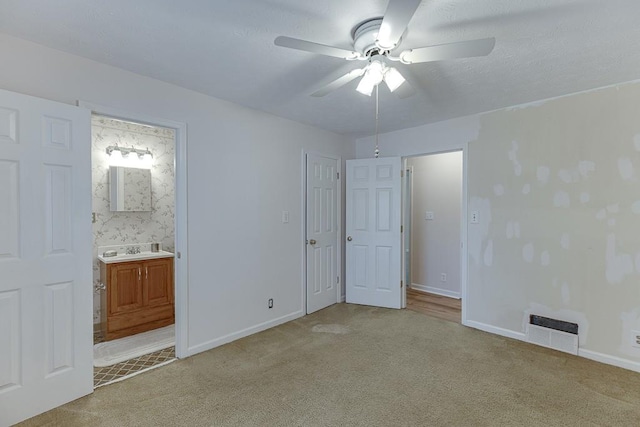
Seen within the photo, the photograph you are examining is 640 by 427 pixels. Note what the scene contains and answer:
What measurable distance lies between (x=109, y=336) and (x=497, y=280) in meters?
4.02

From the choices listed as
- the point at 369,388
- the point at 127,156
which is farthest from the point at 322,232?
the point at 127,156

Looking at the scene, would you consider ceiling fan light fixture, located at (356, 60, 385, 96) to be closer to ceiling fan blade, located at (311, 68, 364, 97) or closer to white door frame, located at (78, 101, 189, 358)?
ceiling fan blade, located at (311, 68, 364, 97)

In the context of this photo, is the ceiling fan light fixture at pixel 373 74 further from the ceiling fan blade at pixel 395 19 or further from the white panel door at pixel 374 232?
the white panel door at pixel 374 232

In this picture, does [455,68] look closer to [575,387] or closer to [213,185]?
[213,185]

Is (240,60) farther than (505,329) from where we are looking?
No

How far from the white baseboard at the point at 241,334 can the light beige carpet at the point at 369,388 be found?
0.08 meters

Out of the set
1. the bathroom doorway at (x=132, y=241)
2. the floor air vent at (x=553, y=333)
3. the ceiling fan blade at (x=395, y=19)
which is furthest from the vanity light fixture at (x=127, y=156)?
the floor air vent at (x=553, y=333)

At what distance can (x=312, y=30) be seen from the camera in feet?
6.02

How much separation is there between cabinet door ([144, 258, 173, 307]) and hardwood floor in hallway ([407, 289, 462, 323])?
9.77ft

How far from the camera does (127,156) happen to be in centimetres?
370

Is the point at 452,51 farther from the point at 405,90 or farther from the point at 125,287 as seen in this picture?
the point at 125,287

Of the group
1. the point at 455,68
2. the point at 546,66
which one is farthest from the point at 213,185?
the point at 546,66

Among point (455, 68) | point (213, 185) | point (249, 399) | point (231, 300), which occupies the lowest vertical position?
point (249, 399)

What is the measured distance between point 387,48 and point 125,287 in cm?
331
